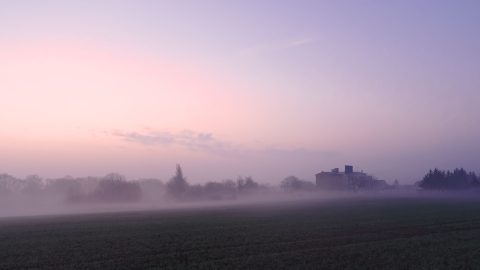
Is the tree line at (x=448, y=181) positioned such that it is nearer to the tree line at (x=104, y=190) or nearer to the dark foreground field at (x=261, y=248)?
the tree line at (x=104, y=190)

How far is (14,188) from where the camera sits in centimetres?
18438

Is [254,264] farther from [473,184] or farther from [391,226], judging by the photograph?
A: [473,184]

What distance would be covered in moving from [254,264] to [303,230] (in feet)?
56.1

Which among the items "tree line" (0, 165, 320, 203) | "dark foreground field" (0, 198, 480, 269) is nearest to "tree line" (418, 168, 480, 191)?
"tree line" (0, 165, 320, 203)

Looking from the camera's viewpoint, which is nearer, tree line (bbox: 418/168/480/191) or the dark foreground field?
the dark foreground field

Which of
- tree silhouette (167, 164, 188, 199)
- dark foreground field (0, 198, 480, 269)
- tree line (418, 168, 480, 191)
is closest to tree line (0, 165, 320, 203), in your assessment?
tree silhouette (167, 164, 188, 199)

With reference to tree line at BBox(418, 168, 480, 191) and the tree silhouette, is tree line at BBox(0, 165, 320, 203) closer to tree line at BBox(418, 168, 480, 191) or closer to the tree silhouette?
the tree silhouette

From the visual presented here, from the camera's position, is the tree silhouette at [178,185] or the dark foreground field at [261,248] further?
the tree silhouette at [178,185]

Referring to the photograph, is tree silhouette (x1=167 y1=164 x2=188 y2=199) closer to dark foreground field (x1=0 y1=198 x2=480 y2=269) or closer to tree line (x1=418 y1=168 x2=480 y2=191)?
tree line (x1=418 y1=168 x2=480 y2=191)

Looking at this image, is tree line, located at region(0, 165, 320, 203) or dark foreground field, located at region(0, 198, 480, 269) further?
tree line, located at region(0, 165, 320, 203)

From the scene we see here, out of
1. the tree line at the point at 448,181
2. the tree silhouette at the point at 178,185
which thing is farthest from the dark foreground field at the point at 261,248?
the tree line at the point at 448,181

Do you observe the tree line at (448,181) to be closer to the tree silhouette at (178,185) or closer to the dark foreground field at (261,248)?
the tree silhouette at (178,185)

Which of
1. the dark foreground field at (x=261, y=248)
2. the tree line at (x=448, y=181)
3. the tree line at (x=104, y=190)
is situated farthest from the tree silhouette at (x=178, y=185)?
the dark foreground field at (x=261, y=248)

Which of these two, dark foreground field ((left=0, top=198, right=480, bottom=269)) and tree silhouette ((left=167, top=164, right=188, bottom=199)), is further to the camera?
tree silhouette ((left=167, top=164, right=188, bottom=199))
